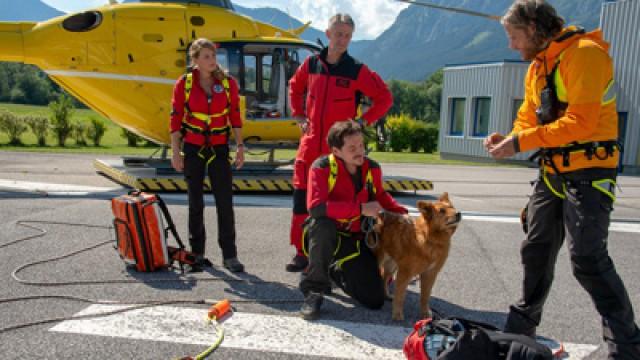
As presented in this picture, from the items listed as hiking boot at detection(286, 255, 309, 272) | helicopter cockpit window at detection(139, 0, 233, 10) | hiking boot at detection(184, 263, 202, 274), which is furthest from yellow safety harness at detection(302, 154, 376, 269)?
helicopter cockpit window at detection(139, 0, 233, 10)

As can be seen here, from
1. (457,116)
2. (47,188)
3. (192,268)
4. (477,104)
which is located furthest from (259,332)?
(457,116)

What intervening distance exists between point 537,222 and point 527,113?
2.34ft

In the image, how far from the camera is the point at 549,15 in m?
2.89

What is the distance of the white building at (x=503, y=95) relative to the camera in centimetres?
1953

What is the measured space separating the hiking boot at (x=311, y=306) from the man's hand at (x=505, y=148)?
5.60 feet

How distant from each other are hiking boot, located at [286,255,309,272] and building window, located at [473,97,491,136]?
22.0 m

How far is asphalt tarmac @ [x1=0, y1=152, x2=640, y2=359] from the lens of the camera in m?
3.23

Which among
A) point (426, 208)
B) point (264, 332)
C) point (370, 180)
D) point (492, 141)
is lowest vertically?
point (264, 332)

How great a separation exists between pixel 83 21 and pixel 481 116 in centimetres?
2064

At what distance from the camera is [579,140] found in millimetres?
2816

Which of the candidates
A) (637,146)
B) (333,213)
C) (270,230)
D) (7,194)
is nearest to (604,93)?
(333,213)

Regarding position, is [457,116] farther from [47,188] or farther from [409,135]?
[47,188]

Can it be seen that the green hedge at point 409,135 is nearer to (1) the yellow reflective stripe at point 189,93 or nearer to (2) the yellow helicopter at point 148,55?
(2) the yellow helicopter at point 148,55

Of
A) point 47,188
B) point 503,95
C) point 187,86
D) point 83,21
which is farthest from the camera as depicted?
point 503,95
